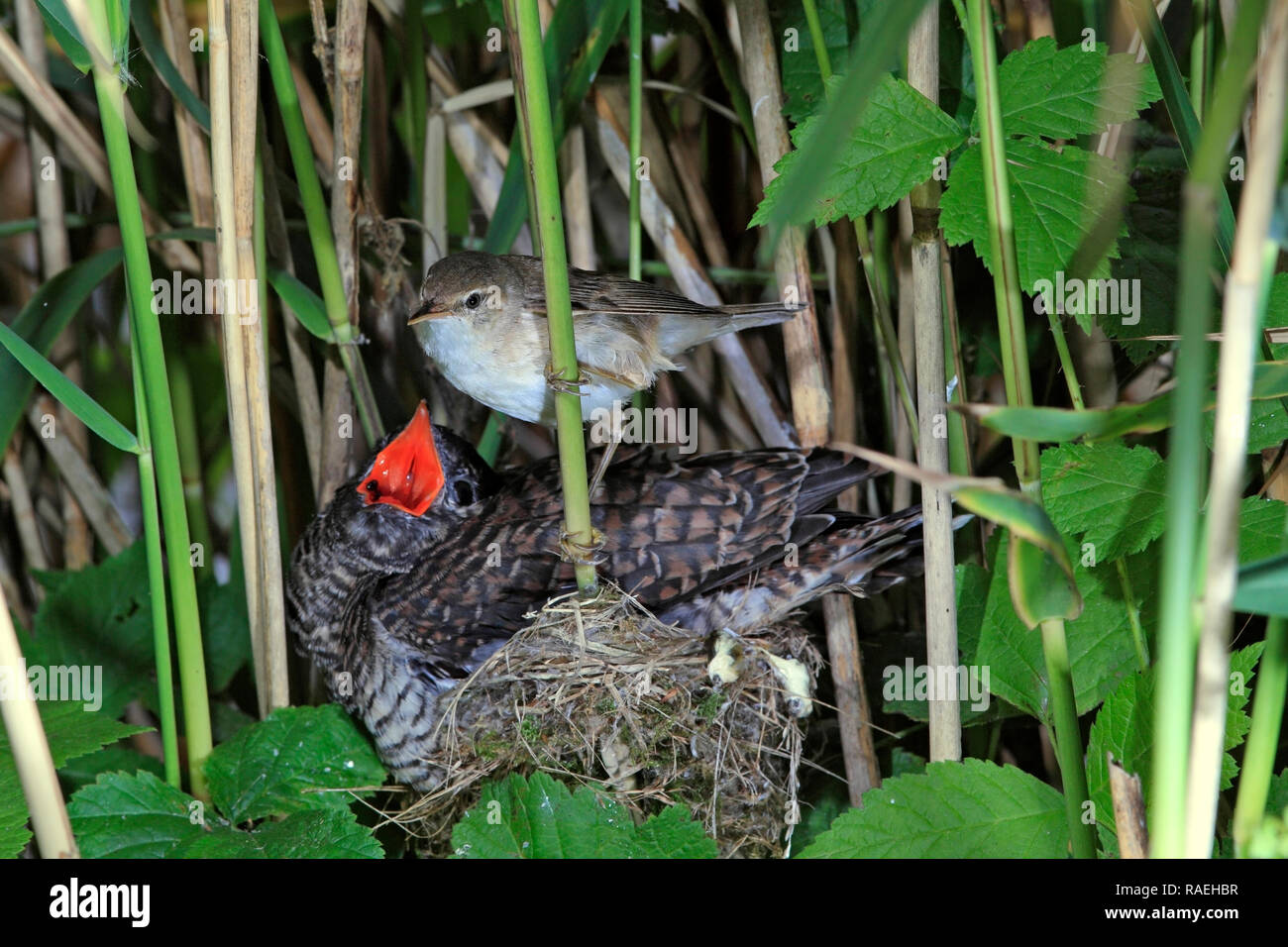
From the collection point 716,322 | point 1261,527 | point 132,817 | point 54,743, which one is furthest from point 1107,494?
point 54,743

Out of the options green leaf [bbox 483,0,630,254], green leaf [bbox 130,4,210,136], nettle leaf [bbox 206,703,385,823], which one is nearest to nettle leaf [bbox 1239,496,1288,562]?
green leaf [bbox 483,0,630,254]

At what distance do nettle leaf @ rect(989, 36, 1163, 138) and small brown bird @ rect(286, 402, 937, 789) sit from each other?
617mm

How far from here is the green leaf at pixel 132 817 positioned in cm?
129

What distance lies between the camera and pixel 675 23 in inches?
71.2

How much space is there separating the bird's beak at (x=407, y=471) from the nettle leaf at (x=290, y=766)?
401mm

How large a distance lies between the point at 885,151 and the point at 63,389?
92 cm

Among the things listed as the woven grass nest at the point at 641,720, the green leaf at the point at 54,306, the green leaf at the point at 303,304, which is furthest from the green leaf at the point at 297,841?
the green leaf at the point at 303,304

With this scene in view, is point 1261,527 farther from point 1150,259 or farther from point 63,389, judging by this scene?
point 63,389

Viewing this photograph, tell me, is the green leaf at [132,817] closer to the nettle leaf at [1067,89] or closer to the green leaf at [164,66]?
the green leaf at [164,66]

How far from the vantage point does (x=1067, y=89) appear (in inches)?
46.6

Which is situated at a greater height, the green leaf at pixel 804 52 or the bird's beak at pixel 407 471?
the green leaf at pixel 804 52

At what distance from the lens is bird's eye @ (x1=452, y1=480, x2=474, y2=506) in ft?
6.37
